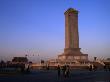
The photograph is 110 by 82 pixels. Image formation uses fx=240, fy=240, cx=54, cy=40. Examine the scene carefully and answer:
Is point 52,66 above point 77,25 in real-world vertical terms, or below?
below

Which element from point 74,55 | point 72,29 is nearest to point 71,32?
point 72,29

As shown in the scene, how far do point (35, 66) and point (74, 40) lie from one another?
4224 centimetres

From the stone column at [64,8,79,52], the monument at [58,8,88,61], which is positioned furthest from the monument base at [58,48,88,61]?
the stone column at [64,8,79,52]

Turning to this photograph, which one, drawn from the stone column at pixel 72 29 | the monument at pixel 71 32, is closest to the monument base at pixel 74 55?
the monument at pixel 71 32

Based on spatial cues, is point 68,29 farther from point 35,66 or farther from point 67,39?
point 35,66

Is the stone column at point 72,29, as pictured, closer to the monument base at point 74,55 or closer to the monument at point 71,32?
the monument at point 71,32

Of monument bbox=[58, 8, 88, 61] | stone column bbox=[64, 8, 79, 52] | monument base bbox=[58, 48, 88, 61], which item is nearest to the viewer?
monument base bbox=[58, 48, 88, 61]

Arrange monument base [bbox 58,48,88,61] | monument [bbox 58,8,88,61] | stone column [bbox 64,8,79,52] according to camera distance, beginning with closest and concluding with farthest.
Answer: monument base [bbox 58,48,88,61]
monument [bbox 58,8,88,61]
stone column [bbox 64,8,79,52]

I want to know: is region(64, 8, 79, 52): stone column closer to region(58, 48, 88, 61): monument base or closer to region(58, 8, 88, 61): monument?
region(58, 8, 88, 61): monument

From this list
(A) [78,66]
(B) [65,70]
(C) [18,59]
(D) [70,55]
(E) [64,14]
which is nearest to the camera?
(B) [65,70]

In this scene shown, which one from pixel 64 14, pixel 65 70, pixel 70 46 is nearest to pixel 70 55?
pixel 70 46

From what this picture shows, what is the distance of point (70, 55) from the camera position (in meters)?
115

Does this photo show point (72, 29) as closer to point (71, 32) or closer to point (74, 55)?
point (71, 32)

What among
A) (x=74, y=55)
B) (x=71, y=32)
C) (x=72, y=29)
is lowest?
(x=74, y=55)
